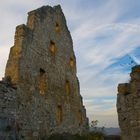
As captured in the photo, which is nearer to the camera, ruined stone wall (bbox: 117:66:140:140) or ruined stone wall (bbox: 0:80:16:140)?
ruined stone wall (bbox: 117:66:140:140)

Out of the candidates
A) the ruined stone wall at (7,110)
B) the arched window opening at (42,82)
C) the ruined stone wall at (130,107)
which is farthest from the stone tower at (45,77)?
the ruined stone wall at (130,107)

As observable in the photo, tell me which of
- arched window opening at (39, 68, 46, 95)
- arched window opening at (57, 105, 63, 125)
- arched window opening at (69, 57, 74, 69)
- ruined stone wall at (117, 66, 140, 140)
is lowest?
ruined stone wall at (117, 66, 140, 140)

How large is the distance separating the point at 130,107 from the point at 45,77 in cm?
956

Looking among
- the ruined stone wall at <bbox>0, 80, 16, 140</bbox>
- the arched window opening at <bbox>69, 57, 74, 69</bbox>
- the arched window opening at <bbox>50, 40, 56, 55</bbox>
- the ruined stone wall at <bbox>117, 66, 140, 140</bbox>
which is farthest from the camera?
the arched window opening at <bbox>69, 57, 74, 69</bbox>

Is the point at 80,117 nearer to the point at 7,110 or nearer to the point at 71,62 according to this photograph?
the point at 71,62

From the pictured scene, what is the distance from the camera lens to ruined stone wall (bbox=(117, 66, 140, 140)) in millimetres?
5535

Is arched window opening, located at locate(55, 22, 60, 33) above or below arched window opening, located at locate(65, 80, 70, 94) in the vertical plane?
above

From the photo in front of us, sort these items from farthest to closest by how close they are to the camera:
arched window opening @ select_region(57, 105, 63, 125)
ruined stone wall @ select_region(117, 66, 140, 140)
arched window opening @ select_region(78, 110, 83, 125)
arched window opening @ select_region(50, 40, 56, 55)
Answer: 1. arched window opening @ select_region(78, 110, 83, 125)
2. arched window opening @ select_region(50, 40, 56, 55)
3. arched window opening @ select_region(57, 105, 63, 125)
4. ruined stone wall @ select_region(117, 66, 140, 140)

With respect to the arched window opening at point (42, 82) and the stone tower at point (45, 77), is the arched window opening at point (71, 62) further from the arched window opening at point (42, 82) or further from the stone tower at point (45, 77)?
the arched window opening at point (42, 82)

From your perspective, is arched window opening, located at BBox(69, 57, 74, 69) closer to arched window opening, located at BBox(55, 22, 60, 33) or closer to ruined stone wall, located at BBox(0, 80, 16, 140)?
arched window opening, located at BBox(55, 22, 60, 33)

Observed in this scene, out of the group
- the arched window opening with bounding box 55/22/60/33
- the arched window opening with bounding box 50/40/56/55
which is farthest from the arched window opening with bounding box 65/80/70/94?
the arched window opening with bounding box 55/22/60/33

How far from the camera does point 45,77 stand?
14883 millimetres

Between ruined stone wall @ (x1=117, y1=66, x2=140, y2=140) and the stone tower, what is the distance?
6.73m

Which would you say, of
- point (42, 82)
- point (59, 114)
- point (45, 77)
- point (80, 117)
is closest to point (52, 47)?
point (45, 77)
